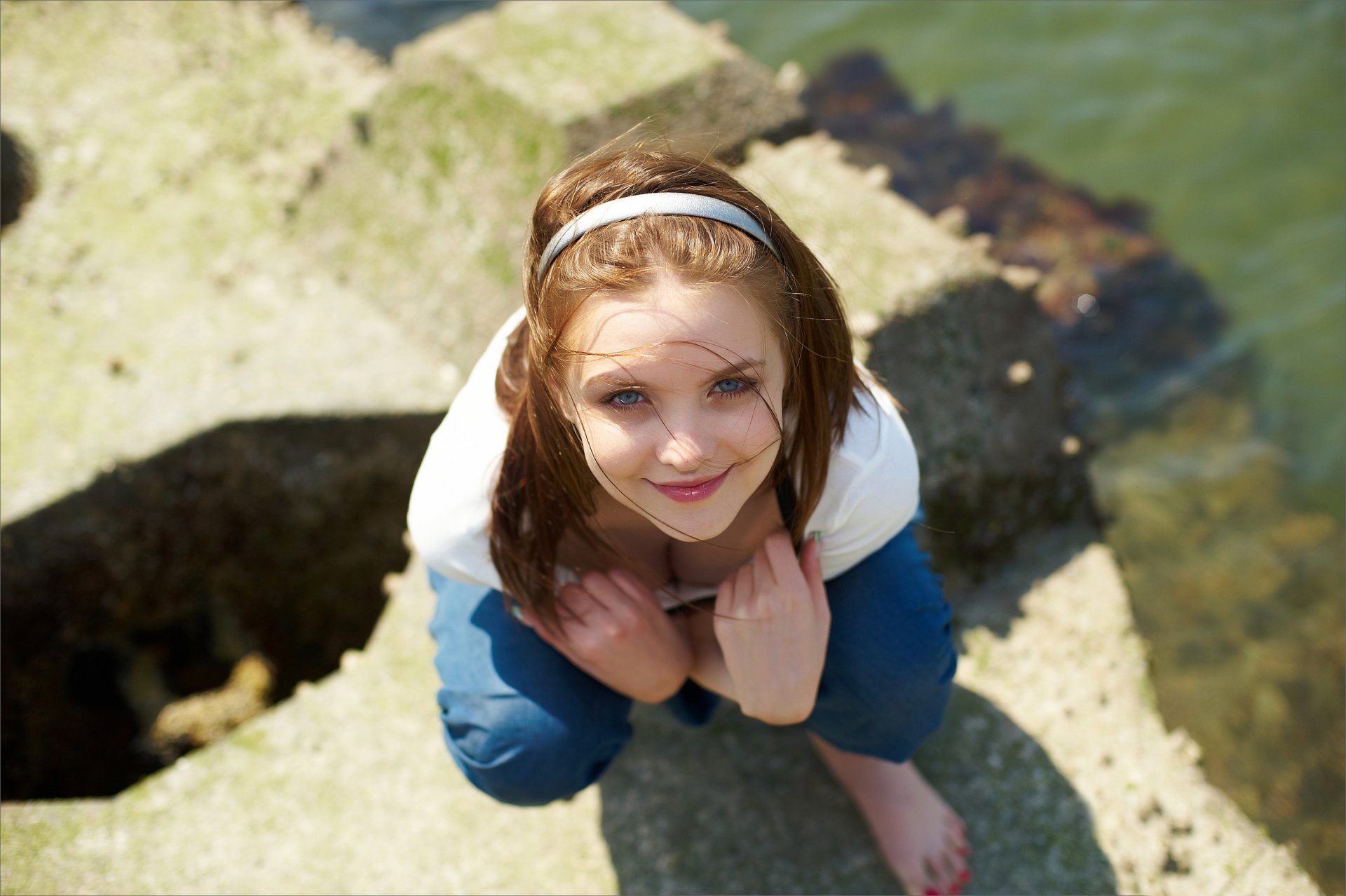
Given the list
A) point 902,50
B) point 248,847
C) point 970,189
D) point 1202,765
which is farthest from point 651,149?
point 902,50

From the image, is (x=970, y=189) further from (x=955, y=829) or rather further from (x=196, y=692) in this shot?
(x=196, y=692)

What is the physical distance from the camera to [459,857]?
204 cm

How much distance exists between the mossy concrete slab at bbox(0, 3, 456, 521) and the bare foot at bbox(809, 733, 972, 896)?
Result: 1.32 m

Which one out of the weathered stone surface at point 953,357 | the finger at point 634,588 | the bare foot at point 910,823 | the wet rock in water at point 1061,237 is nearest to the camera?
the finger at point 634,588

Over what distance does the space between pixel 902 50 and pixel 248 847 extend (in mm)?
4285

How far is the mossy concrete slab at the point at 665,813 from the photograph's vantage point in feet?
6.58

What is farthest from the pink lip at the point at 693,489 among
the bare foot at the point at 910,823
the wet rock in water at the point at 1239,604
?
the wet rock in water at the point at 1239,604

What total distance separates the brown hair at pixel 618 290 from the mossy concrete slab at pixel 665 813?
1.89ft

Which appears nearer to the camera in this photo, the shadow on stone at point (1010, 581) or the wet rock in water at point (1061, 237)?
the shadow on stone at point (1010, 581)

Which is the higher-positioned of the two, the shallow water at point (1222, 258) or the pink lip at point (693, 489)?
the pink lip at point (693, 489)

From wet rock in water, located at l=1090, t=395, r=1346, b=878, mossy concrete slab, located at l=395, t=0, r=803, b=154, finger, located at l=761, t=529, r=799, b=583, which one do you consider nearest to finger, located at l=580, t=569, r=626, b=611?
finger, located at l=761, t=529, r=799, b=583

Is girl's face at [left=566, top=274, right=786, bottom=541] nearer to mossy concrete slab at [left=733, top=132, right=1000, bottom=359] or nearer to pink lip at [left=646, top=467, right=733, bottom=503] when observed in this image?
pink lip at [left=646, top=467, right=733, bottom=503]

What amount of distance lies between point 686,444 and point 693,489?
0.32ft

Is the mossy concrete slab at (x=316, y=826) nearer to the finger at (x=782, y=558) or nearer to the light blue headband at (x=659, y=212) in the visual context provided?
the finger at (x=782, y=558)
